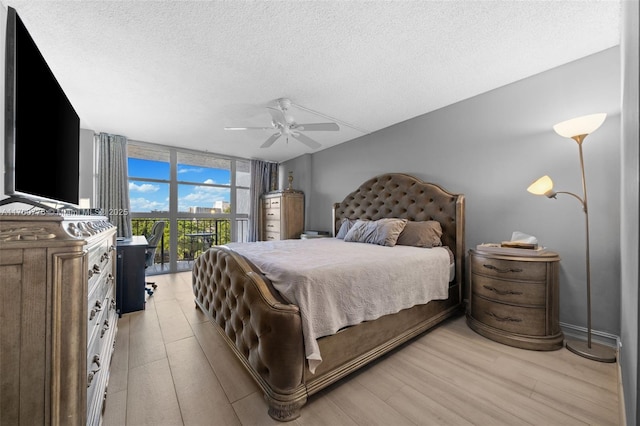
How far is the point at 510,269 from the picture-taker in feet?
6.82

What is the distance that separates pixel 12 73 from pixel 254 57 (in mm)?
1509

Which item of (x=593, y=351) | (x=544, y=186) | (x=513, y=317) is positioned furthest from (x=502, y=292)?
(x=544, y=186)

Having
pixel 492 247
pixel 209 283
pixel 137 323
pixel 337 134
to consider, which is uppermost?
pixel 337 134

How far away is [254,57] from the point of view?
7.00 ft

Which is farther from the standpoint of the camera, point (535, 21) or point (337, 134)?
point (337, 134)

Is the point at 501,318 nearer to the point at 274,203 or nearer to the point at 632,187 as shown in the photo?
the point at 632,187

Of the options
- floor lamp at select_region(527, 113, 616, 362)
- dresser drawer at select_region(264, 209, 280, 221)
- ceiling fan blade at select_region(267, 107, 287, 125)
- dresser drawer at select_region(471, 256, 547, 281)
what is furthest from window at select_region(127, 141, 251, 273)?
floor lamp at select_region(527, 113, 616, 362)

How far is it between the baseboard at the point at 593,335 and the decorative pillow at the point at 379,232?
65.2 inches

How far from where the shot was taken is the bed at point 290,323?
4.38 feet

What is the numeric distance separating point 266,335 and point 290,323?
172 mm

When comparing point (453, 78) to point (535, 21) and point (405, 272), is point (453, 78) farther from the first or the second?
point (405, 272)

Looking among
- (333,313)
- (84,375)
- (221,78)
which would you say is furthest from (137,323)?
(221,78)

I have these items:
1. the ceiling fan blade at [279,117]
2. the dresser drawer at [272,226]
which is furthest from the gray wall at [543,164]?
the dresser drawer at [272,226]

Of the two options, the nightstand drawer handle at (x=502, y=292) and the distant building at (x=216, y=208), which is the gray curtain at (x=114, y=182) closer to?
the distant building at (x=216, y=208)
